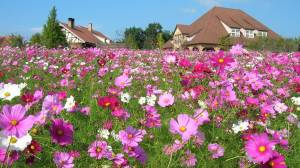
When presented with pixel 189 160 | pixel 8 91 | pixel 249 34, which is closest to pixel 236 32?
pixel 249 34

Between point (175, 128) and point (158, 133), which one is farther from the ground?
point (175, 128)

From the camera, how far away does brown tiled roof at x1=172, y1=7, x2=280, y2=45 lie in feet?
135

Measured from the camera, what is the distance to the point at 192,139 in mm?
2029

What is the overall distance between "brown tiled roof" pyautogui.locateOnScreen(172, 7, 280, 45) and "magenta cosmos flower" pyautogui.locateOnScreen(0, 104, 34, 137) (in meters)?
39.3

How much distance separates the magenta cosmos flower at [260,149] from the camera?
138 cm

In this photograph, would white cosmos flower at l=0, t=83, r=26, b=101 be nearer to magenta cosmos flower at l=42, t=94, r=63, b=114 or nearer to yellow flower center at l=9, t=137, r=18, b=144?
magenta cosmos flower at l=42, t=94, r=63, b=114

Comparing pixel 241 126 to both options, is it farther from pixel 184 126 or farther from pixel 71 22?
pixel 71 22

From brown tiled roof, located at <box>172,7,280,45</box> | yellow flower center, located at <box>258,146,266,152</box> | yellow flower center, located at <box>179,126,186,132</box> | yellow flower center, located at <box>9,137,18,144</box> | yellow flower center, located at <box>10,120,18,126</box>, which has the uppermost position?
brown tiled roof, located at <box>172,7,280,45</box>

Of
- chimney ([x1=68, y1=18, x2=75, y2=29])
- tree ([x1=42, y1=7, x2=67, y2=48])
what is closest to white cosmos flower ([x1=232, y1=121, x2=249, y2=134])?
tree ([x1=42, y1=7, x2=67, y2=48])

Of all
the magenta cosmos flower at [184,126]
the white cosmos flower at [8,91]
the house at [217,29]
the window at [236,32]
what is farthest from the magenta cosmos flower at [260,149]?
the window at [236,32]

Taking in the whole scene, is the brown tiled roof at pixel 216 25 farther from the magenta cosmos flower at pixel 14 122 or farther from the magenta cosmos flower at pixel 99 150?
the magenta cosmos flower at pixel 14 122

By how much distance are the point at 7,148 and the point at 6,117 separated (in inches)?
4.0

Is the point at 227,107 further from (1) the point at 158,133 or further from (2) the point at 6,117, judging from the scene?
(2) the point at 6,117

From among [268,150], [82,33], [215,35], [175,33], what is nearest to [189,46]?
[215,35]
